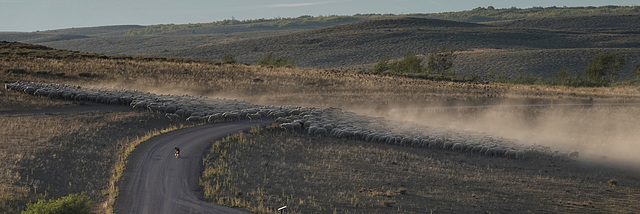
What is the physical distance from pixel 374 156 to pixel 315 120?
330 inches

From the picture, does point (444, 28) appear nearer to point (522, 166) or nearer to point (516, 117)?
point (516, 117)

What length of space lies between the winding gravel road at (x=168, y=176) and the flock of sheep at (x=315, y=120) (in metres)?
4.67

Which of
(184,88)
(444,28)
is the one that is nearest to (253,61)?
(444,28)

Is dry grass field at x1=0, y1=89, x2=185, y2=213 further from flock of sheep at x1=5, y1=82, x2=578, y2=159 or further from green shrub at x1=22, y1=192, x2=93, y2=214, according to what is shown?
green shrub at x1=22, y1=192, x2=93, y2=214

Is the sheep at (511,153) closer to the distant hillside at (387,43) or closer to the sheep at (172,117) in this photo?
the sheep at (172,117)

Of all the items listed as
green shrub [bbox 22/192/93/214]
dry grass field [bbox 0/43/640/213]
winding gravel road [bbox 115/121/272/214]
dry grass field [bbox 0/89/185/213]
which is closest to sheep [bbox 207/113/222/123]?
dry grass field [bbox 0/89/185/213]

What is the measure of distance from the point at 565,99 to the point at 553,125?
1215 cm

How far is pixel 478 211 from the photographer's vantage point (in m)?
23.9

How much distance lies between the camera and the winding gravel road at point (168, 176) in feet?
73.9

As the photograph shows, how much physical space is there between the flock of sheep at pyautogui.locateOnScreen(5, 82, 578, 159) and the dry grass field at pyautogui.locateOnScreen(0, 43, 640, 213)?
1161mm

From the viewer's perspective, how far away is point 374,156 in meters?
32.8

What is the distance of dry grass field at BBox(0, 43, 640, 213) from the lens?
25109 mm

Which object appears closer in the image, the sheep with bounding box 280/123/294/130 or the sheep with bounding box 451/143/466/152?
the sheep with bounding box 451/143/466/152

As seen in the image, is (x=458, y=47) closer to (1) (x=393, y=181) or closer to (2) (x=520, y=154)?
(2) (x=520, y=154)
